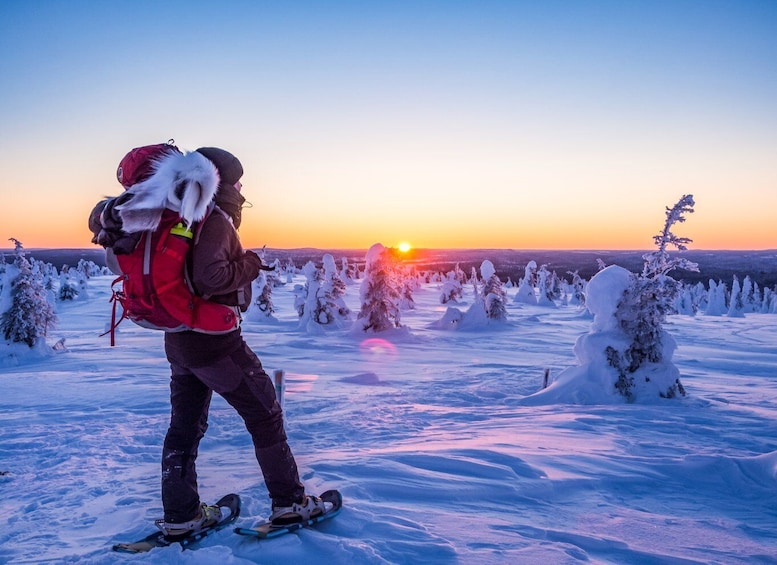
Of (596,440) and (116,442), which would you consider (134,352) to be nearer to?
(116,442)

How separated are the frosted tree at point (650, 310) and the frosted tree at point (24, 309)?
1515 cm

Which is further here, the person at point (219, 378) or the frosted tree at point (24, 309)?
the frosted tree at point (24, 309)

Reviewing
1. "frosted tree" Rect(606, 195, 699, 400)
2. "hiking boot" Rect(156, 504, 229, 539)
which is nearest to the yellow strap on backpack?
"hiking boot" Rect(156, 504, 229, 539)

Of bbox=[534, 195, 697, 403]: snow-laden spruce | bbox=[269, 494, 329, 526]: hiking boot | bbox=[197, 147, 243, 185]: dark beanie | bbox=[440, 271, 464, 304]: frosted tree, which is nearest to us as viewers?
bbox=[197, 147, 243, 185]: dark beanie

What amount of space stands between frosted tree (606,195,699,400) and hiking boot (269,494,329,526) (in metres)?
7.33

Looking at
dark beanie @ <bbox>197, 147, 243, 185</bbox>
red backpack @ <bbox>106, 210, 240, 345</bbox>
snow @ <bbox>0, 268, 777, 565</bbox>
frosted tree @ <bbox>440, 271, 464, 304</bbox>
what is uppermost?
dark beanie @ <bbox>197, 147, 243, 185</bbox>

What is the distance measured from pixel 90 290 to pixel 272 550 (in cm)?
4958

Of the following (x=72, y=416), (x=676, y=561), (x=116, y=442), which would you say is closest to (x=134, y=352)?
(x=72, y=416)

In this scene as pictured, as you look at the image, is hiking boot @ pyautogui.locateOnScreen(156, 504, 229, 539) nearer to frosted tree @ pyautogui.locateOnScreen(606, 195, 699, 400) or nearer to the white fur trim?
the white fur trim

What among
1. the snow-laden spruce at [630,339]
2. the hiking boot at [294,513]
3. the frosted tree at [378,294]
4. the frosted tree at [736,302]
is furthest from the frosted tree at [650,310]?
the frosted tree at [736,302]

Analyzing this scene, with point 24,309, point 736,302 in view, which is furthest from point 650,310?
point 736,302

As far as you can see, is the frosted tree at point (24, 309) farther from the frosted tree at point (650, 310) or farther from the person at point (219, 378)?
the frosted tree at point (650, 310)

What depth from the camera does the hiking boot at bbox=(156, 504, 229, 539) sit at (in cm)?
269

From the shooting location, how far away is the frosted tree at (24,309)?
557 inches
